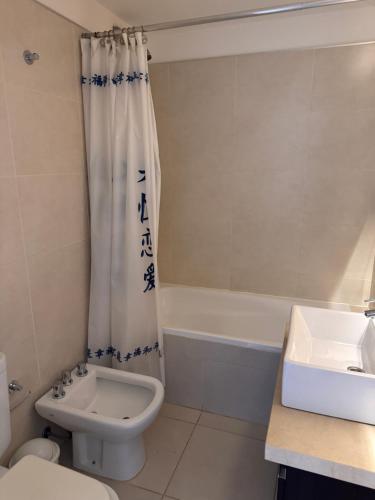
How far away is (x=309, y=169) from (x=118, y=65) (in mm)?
1318

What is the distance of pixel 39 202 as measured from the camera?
159cm

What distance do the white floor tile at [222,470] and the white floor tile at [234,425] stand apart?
Answer: 4 cm

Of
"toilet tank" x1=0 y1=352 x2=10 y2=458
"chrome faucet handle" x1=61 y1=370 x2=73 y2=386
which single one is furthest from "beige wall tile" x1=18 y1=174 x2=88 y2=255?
"chrome faucet handle" x1=61 y1=370 x2=73 y2=386

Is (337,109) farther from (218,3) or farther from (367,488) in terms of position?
(367,488)

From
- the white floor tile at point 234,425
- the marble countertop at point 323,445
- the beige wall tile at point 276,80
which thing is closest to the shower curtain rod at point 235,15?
the beige wall tile at point 276,80

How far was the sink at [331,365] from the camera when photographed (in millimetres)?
1051

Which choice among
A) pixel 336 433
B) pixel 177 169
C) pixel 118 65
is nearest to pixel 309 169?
pixel 177 169

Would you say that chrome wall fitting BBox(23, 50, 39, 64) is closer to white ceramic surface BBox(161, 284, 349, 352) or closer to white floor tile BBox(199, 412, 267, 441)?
white ceramic surface BBox(161, 284, 349, 352)

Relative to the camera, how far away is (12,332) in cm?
150

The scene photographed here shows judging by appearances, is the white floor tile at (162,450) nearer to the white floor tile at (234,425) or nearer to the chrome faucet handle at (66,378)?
the white floor tile at (234,425)

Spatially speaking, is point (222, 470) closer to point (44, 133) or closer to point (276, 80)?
point (44, 133)

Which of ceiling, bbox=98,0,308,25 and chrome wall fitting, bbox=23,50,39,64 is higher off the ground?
ceiling, bbox=98,0,308,25

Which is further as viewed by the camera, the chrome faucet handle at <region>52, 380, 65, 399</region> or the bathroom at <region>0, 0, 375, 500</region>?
the chrome faucet handle at <region>52, 380, 65, 399</region>

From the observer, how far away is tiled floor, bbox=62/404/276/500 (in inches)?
64.6
